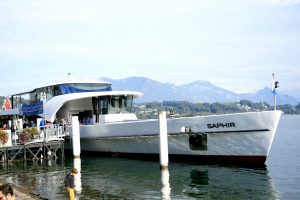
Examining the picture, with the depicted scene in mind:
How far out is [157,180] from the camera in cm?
2072

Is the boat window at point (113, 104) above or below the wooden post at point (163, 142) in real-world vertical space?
above

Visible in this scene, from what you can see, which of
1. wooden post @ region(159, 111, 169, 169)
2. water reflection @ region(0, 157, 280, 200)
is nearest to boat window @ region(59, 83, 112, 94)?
water reflection @ region(0, 157, 280, 200)

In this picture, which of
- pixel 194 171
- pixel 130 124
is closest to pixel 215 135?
pixel 194 171

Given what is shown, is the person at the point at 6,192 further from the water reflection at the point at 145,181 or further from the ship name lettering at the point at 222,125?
the ship name lettering at the point at 222,125

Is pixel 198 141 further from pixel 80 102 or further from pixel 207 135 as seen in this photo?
pixel 80 102

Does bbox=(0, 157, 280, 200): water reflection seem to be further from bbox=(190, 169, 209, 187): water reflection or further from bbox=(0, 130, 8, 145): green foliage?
bbox=(0, 130, 8, 145): green foliage

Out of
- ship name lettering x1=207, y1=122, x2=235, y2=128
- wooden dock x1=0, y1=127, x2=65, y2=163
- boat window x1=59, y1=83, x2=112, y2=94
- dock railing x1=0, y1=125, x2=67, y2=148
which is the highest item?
boat window x1=59, y1=83, x2=112, y2=94

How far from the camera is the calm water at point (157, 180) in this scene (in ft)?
57.9

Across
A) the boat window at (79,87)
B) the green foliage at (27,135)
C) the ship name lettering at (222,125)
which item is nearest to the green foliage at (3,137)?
the green foliage at (27,135)

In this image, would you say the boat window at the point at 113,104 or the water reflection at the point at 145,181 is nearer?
the water reflection at the point at 145,181

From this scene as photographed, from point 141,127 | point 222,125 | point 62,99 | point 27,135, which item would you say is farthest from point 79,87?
point 222,125

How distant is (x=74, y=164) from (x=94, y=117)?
6379 mm

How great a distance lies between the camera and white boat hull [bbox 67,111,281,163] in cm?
2283

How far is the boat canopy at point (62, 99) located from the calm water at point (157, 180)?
595 centimetres
